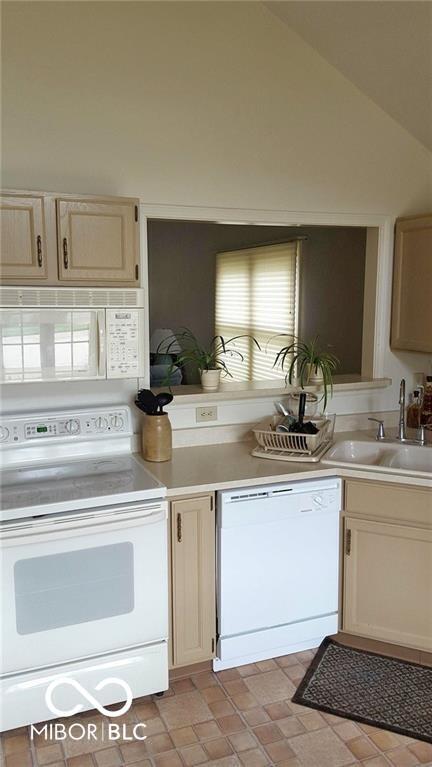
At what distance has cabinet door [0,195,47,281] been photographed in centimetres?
224

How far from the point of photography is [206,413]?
→ 297cm

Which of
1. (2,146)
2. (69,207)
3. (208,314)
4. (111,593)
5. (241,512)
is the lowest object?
(111,593)

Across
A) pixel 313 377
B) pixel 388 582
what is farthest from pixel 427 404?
pixel 388 582

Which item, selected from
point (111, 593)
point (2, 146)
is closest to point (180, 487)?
point (111, 593)

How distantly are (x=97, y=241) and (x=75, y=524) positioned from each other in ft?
3.50

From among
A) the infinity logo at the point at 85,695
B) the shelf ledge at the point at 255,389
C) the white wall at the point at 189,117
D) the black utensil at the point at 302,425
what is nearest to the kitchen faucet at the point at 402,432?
the shelf ledge at the point at 255,389

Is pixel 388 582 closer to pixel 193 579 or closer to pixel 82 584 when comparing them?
pixel 193 579

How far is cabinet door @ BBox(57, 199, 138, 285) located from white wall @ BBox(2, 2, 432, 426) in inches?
11.9

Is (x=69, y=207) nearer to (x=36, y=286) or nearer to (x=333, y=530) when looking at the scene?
(x=36, y=286)

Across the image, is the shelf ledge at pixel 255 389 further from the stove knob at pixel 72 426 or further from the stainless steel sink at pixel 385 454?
the stove knob at pixel 72 426

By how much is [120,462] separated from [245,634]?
89 centimetres


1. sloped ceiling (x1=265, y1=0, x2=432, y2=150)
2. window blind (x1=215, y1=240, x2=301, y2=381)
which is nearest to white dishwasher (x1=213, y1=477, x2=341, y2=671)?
sloped ceiling (x1=265, y1=0, x2=432, y2=150)

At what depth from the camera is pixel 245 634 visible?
8.43 feet

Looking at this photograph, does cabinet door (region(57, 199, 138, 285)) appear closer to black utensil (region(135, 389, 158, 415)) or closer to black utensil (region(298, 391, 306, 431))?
black utensil (region(135, 389, 158, 415))
